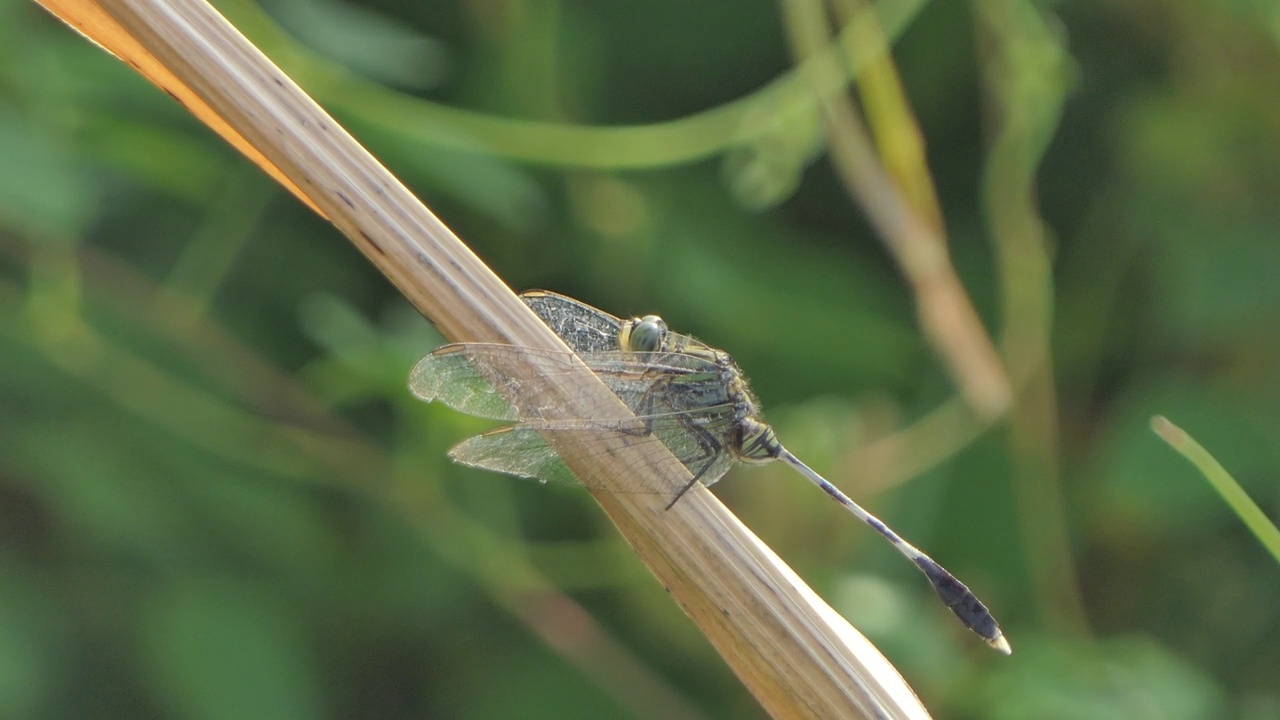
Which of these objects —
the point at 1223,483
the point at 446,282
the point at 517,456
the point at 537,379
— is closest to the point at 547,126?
the point at 517,456

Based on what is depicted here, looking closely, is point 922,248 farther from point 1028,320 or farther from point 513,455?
point 513,455

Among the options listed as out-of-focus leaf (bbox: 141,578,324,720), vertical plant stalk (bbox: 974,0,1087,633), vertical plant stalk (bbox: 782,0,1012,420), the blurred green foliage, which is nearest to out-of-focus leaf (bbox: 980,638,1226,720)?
the blurred green foliage

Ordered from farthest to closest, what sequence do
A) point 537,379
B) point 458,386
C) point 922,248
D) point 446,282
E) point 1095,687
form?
point 922,248
point 1095,687
point 458,386
point 537,379
point 446,282

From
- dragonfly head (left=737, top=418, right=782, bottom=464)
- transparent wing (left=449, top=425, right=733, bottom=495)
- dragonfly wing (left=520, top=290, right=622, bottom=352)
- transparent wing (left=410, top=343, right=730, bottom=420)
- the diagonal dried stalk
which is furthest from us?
dragonfly head (left=737, top=418, right=782, bottom=464)

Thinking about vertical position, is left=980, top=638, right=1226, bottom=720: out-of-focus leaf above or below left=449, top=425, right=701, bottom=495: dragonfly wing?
above

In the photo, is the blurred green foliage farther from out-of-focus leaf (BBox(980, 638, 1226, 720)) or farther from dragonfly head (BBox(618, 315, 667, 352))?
dragonfly head (BBox(618, 315, 667, 352))
